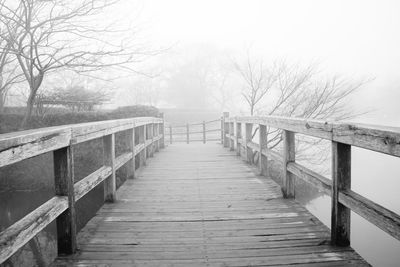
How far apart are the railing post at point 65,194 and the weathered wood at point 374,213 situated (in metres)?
2.02

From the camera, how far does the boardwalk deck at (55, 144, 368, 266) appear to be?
2.51 meters

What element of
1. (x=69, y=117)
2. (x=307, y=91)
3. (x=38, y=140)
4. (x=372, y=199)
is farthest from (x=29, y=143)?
(x=372, y=199)

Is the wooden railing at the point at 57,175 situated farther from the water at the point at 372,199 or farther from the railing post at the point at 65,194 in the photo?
the water at the point at 372,199

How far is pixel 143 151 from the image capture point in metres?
6.84

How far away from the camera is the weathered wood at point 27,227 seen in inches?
69.4

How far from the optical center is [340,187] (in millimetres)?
2547

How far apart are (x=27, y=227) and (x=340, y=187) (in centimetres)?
213

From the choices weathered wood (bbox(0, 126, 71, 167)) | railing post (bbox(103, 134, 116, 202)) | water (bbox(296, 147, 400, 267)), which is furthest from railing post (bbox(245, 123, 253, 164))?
water (bbox(296, 147, 400, 267))

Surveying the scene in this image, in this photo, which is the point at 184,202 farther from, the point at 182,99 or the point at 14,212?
the point at 182,99

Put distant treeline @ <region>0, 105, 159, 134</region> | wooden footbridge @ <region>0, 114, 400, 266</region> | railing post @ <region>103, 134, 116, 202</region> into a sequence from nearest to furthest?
wooden footbridge @ <region>0, 114, 400, 266</region> → railing post @ <region>103, 134, 116, 202</region> → distant treeline @ <region>0, 105, 159, 134</region>

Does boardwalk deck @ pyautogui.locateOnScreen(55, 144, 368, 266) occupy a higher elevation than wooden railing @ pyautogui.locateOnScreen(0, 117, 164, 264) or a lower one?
lower

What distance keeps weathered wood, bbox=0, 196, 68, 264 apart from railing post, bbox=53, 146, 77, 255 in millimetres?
86

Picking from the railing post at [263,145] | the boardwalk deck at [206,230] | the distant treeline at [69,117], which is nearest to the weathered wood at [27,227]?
the boardwalk deck at [206,230]

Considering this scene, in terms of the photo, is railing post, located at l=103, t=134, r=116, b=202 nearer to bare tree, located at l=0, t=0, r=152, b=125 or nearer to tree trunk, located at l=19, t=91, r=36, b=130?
bare tree, located at l=0, t=0, r=152, b=125
